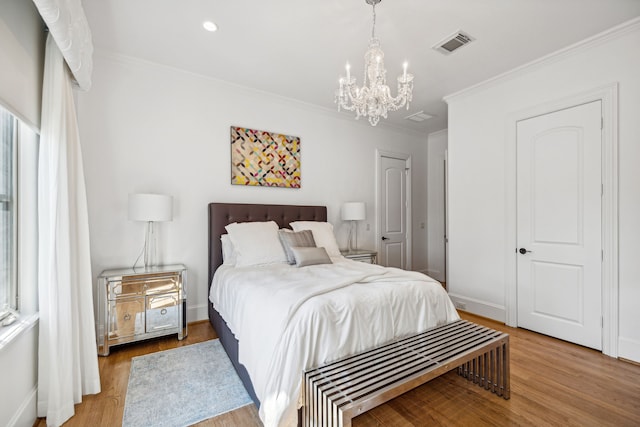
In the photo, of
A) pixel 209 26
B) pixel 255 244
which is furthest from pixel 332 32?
pixel 255 244

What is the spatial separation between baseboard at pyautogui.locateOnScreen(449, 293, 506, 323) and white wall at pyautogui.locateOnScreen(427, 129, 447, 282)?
61.1 inches

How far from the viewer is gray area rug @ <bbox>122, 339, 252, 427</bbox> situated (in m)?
1.73

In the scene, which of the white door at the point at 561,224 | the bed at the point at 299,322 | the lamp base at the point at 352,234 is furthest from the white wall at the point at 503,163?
the bed at the point at 299,322

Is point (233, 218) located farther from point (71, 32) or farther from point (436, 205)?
point (436, 205)

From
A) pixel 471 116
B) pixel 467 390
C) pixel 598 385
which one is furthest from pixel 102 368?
pixel 471 116

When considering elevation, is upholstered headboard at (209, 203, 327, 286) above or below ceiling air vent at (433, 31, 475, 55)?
below

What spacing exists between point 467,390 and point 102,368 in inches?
111

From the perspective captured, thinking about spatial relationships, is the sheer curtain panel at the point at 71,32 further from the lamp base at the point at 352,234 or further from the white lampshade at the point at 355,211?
the lamp base at the point at 352,234

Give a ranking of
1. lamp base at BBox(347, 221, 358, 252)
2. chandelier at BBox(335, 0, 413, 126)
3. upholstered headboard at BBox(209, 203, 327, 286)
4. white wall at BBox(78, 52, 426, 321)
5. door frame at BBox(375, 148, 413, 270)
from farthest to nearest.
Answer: door frame at BBox(375, 148, 413, 270) → lamp base at BBox(347, 221, 358, 252) → upholstered headboard at BBox(209, 203, 327, 286) → white wall at BBox(78, 52, 426, 321) → chandelier at BBox(335, 0, 413, 126)

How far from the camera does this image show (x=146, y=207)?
104 inches

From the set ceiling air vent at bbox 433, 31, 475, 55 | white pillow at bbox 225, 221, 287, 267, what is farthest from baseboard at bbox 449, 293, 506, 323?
ceiling air vent at bbox 433, 31, 475, 55

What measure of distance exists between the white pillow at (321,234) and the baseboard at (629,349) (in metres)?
2.66

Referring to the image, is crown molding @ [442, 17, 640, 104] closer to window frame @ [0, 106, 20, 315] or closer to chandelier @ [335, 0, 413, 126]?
chandelier @ [335, 0, 413, 126]

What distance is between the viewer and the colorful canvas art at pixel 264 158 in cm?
352
